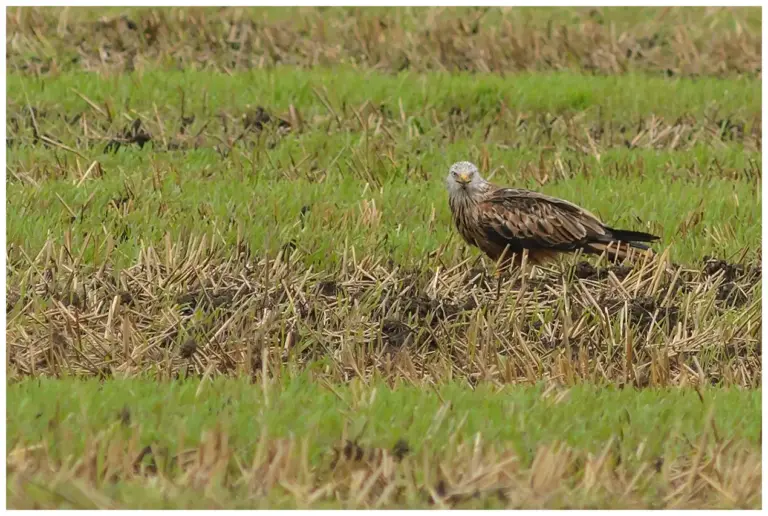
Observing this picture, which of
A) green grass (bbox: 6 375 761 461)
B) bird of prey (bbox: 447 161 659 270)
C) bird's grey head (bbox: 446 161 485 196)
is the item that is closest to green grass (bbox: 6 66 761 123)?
bird's grey head (bbox: 446 161 485 196)

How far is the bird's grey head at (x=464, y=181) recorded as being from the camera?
30.6 feet

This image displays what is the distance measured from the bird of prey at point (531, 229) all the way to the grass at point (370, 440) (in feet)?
8.03

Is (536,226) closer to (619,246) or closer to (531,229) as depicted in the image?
(531,229)

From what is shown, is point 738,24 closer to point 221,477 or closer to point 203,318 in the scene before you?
point 203,318

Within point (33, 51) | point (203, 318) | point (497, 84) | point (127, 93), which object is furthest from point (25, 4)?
point (203, 318)

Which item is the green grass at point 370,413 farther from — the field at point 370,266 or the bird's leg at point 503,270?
the bird's leg at point 503,270

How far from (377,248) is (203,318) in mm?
1517

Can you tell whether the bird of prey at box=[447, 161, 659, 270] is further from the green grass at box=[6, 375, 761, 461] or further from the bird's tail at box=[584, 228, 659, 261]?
the green grass at box=[6, 375, 761, 461]

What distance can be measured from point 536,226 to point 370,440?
351 cm

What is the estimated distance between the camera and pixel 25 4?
14.3m

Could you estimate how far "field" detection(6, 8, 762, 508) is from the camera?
5.65 m

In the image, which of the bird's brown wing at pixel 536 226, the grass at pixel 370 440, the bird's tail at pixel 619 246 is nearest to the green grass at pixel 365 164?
the bird's tail at pixel 619 246

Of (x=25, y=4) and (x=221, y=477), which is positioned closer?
(x=221, y=477)

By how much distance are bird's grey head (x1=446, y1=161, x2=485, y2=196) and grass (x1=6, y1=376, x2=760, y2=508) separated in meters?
2.80
